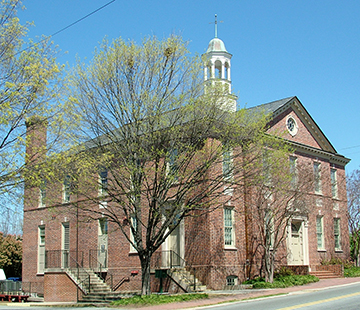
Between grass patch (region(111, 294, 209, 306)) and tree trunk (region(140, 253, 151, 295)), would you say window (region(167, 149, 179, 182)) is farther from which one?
grass patch (region(111, 294, 209, 306))

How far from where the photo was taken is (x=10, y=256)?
37469 millimetres

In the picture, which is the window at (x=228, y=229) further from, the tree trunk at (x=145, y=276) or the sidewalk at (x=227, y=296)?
the tree trunk at (x=145, y=276)

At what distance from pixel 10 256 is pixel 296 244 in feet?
73.9

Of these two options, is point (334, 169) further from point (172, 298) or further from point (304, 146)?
point (172, 298)

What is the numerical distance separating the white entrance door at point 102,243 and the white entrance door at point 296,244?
1038 centimetres

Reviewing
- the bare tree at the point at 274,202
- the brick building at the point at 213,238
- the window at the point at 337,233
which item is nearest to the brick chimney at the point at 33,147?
the brick building at the point at 213,238

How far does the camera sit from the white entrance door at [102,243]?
2689 cm

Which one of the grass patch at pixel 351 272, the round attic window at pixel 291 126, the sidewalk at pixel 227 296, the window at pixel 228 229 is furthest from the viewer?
the round attic window at pixel 291 126

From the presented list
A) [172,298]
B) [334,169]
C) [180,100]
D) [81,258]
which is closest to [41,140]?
[180,100]

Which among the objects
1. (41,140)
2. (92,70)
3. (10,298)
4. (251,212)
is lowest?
(10,298)

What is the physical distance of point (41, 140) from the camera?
14367mm

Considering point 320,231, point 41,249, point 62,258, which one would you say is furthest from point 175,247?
point 41,249

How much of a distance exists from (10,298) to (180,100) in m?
17.1

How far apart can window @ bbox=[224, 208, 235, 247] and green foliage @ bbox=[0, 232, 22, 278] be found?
68.0 ft
